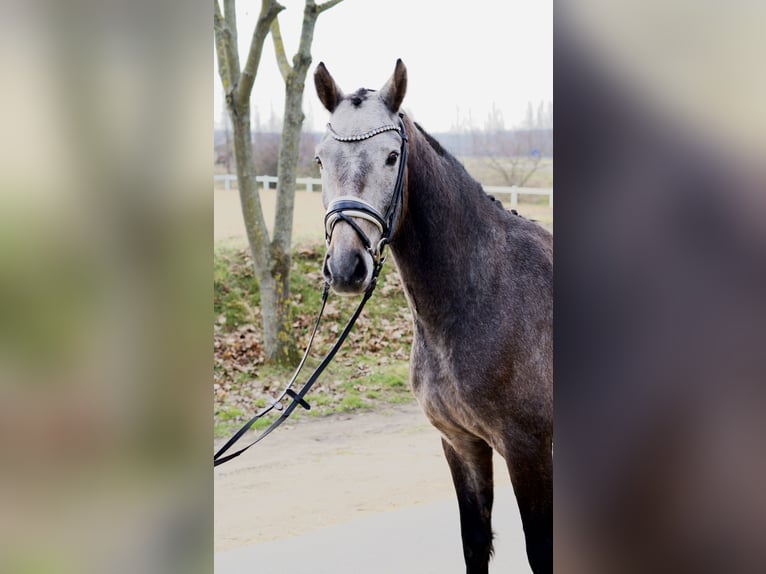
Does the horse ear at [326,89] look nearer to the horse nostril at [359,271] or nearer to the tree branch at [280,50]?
the horse nostril at [359,271]

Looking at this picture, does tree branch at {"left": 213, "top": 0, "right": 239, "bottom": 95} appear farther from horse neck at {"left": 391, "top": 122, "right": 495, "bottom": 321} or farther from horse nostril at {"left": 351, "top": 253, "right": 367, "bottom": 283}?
horse nostril at {"left": 351, "top": 253, "right": 367, "bottom": 283}

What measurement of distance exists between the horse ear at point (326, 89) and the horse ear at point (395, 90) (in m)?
0.13

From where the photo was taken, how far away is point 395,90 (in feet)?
7.33

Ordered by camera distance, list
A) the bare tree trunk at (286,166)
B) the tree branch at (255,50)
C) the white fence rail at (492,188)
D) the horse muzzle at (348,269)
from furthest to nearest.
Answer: the white fence rail at (492,188) < the bare tree trunk at (286,166) < the tree branch at (255,50) < the horse muzzle at (348,269)

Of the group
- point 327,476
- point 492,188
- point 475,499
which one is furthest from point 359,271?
point 492,188

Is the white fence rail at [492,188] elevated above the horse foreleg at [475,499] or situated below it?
above

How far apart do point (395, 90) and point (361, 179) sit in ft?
1.00

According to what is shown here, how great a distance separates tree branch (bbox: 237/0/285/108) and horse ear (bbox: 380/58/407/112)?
3.26 m

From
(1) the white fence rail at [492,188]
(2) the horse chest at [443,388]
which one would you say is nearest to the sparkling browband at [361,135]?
(2) the horse chest at [443,388]

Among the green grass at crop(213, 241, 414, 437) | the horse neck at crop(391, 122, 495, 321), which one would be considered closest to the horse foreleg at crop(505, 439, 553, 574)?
the horse neck at crop(391, 122, 495, 321)

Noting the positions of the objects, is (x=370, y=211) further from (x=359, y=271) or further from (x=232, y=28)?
(x=232, y=28)

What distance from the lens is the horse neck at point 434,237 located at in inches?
88.3
